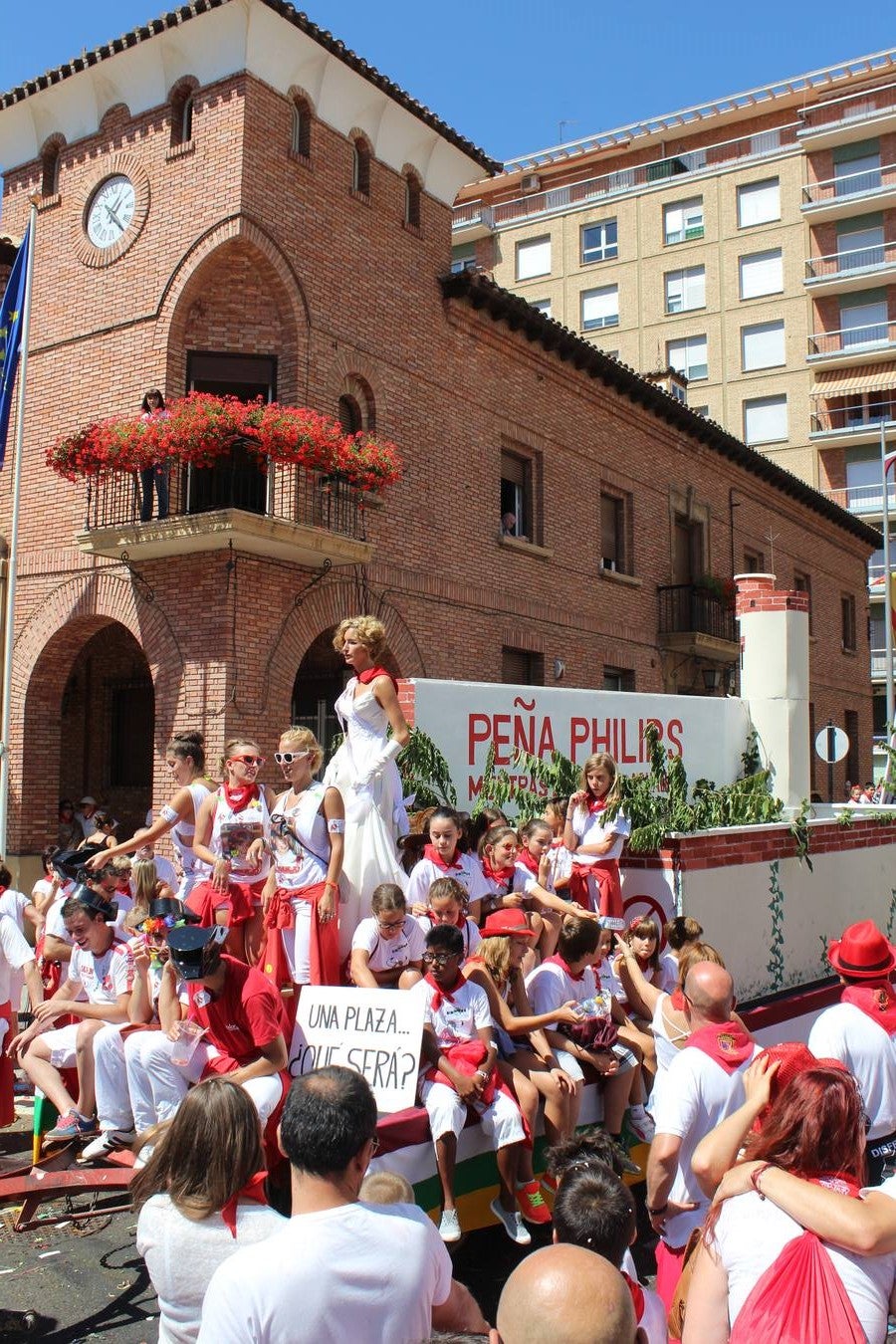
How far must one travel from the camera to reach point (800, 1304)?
95.2 inches

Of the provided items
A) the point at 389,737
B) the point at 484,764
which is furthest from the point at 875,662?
the point at 389,737

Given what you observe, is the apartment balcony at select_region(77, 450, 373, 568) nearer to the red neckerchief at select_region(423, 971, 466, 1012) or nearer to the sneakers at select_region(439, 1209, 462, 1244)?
the red neckerchief at select_region(423, 971, 466, 1012)

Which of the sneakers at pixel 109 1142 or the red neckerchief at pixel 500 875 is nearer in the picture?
the sneakers at pixel 109 1142

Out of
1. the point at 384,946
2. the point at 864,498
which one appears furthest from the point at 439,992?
the point at 864,498

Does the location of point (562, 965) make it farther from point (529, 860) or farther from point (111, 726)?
point (111, 726)

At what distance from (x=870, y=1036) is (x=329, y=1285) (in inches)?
101

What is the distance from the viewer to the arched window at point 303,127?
13984 millimetres

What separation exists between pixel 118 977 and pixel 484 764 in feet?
11.9

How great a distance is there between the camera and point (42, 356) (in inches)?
576

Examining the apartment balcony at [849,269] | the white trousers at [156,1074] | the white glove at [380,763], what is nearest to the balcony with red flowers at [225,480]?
the white glove at [380,763]

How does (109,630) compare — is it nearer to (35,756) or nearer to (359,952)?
(35,756)

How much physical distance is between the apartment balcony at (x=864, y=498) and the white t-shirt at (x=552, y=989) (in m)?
35.9

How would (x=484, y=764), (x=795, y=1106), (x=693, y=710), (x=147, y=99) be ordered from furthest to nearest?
1. (x=147, y=99)
2. (x=693, y=710)
3. (x=484, y=764)
4. (x=795, y=1106)

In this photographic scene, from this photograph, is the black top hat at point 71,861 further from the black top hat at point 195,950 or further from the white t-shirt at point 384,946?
the black top hat at point 195,950
